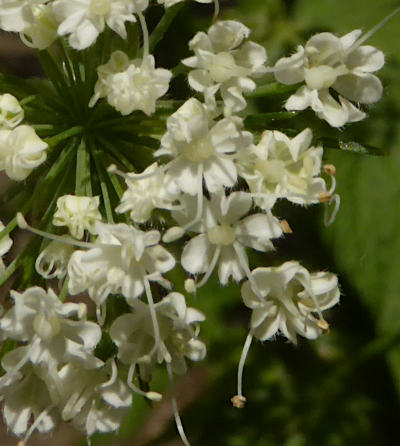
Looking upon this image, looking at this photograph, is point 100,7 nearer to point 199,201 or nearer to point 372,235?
point 199,201

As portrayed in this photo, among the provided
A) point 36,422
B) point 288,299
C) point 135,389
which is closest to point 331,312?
point 288,299

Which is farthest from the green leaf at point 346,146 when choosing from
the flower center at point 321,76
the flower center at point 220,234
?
the flower center at point 220,234

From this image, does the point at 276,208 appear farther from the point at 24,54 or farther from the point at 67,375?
the point at 24,54

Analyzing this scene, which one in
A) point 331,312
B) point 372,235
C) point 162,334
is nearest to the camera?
point 162,334

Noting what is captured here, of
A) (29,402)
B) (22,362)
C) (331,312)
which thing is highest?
(22,362)

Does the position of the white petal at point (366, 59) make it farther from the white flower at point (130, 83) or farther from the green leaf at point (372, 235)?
the green leaf at point (372, 235)

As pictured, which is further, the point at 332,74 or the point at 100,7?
the point at 332,74

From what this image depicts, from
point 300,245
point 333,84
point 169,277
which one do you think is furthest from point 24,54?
point 333,84
